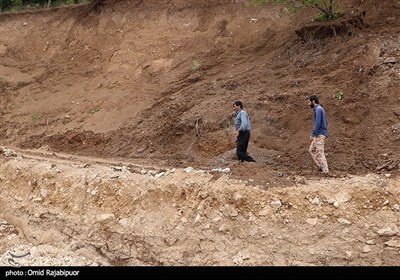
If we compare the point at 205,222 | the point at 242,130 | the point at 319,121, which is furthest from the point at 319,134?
the point at 205,222

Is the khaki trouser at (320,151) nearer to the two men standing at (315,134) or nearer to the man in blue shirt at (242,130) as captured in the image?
the two men standing at (315,134)

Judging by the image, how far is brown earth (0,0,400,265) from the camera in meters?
7.36

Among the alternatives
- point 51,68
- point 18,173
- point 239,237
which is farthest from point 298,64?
point 51,68

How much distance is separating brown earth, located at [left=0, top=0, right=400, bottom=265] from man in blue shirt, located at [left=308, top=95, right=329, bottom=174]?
0.24m

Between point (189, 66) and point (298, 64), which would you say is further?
point (189, 66)

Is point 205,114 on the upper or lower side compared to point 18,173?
upper

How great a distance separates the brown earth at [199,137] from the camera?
7355 mm

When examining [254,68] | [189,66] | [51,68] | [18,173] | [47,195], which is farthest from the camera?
[51,68]

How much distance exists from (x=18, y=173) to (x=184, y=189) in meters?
4.17

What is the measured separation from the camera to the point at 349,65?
35.8 feet

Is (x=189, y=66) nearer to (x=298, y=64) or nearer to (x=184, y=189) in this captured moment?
(x=298, y=64)

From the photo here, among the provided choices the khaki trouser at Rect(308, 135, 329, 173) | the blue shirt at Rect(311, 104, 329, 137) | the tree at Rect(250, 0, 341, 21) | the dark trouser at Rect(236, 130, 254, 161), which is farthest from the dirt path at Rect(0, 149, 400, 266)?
the tree at Rect(250, 0, 341, 21)

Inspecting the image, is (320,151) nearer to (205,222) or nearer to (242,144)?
(242,144)

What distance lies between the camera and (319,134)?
826cm
